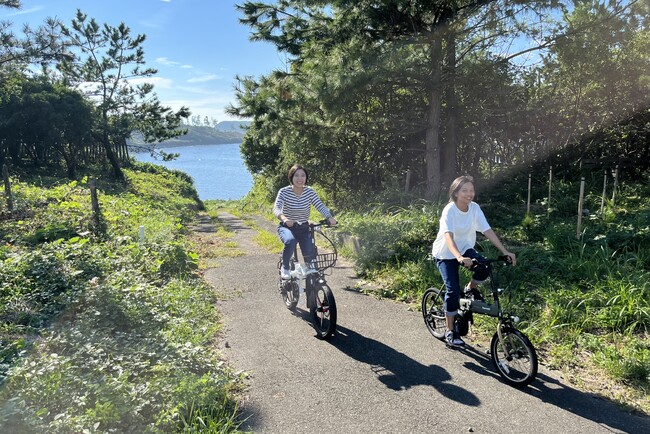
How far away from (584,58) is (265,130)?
773 cm

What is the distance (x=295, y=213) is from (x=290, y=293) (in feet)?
3.83

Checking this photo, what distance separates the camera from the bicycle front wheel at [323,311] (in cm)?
461

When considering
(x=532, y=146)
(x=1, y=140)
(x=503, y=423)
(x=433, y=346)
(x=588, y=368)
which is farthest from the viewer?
(x=1, y=140)

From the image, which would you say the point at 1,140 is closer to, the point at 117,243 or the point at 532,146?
the point at 117,243

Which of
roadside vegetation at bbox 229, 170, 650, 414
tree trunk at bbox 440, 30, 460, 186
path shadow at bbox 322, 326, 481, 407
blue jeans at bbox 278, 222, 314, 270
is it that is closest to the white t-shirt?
path shadow at bbox 322, 326, 481, 407

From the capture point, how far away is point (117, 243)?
7777mm

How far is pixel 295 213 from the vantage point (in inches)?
208

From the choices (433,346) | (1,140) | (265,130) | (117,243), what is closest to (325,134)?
(265,130)

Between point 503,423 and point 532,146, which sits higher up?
point 532,146

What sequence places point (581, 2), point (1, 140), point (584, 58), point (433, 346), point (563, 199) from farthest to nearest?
1. point (1, 140)
2. point (584, 58)
3. point (563, 199)
4. point (581, 2)
5. point (433, 346)

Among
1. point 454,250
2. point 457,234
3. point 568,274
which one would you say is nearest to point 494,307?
point 454,250

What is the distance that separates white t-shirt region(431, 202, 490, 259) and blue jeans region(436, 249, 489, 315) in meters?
0.06

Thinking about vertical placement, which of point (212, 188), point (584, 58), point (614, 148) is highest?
point (584, 58)

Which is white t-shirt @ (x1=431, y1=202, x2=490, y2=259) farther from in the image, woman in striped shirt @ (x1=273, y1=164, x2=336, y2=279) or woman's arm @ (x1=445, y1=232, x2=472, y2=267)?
woman in striped shirt @ (x1=273, y1=164, x2=336, y2=279)
